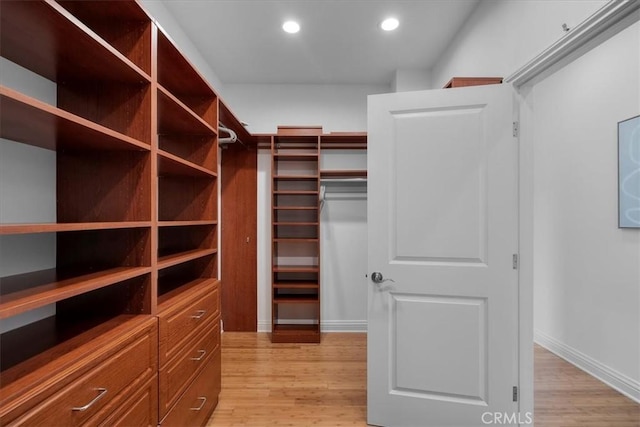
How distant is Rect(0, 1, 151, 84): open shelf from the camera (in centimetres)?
80

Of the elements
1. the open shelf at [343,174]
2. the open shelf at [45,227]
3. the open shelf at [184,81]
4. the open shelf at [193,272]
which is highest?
the open shelf at [184,81]

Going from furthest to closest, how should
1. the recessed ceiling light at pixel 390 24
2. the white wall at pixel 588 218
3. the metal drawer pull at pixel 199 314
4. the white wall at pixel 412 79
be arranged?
the white wall at pixel 412 79 < the recessed ceiling light at pixel 390 24 < the white wall at pixel 588 218 < the metal drawer pull at pixel 199 314

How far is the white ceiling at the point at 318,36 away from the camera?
2.05 metres

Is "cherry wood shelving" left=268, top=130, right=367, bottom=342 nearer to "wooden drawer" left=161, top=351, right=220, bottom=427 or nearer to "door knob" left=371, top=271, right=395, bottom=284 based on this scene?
"wooden drawer" left=161, top=351, right=220, bottom=427

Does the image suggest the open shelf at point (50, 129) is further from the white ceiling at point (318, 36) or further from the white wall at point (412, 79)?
the white wall at point (412, 79)

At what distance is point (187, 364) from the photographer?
146cm

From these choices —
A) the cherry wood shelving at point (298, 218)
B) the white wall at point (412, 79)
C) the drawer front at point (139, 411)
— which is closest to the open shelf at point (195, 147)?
the cherry wood shelving at point (298, 218)

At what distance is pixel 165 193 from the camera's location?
1.88 meters

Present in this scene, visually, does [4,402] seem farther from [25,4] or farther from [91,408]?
[25,4]

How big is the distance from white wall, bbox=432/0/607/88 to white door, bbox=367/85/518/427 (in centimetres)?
25

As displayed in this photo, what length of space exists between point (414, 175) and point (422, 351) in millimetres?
1141

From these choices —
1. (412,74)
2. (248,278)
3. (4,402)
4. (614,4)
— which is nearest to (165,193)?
(4,402)

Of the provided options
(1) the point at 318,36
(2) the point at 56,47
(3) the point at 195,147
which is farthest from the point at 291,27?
(2) the point at 56,47

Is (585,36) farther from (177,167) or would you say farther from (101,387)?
(101,387)
